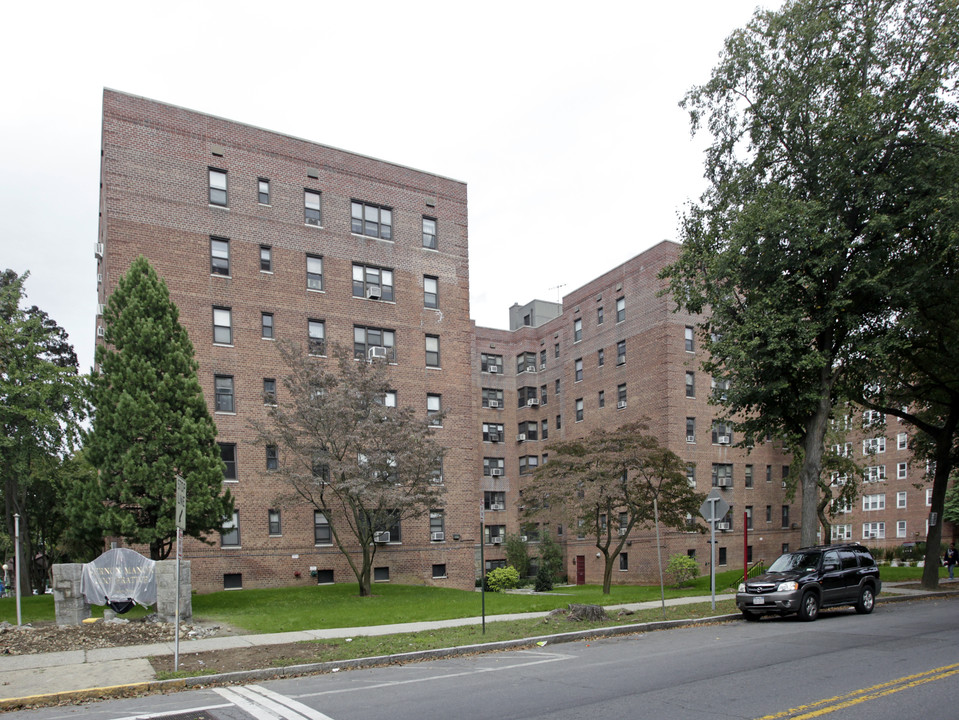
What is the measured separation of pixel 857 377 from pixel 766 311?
6.36 m

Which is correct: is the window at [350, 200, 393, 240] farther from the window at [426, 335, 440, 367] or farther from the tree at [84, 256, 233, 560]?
the tree at [84, 256, 233, 560]

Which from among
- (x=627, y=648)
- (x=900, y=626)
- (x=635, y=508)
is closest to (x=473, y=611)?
(x=627, y=648)

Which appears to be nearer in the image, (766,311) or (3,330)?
(766,311)

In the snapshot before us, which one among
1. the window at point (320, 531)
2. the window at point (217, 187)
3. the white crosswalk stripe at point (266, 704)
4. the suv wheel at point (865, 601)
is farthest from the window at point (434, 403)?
the white crosswalk stripe at point (266, 704)

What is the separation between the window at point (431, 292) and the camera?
35.1 metres

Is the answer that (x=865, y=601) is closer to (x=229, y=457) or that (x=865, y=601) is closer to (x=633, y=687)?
(x=633, y=687)

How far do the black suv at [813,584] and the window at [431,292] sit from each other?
21324 millimetres

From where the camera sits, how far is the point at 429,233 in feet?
118

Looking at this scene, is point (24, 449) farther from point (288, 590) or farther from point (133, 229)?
point (288, 590)

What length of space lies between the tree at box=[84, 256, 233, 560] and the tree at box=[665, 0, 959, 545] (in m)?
15.7

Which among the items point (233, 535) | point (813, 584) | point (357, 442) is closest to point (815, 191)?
point (813, 584)

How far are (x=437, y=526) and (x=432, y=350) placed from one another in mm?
8419

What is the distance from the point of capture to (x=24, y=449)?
27.6 meters

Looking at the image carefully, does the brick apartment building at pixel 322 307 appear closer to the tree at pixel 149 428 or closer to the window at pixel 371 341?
the window at pixel 371 341
